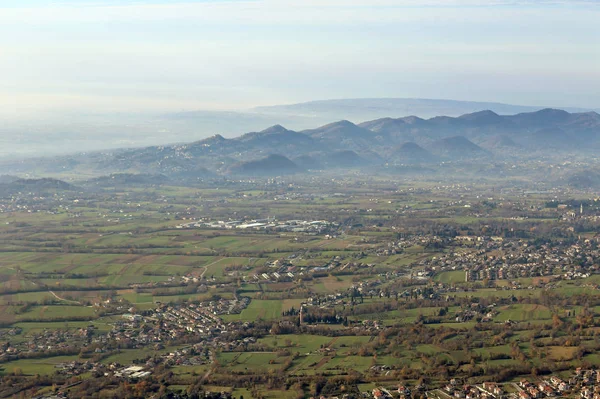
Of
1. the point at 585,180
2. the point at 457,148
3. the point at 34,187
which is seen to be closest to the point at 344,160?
the point at 457,148

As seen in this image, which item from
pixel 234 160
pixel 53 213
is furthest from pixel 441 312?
pixel 234 160

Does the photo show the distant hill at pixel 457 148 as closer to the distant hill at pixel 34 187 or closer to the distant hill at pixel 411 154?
the distant hill at pixel 411 154

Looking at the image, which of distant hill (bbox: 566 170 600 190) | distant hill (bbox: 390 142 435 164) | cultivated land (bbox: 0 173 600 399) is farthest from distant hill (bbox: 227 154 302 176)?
cultivated land (bbox: 0 173 600 399)

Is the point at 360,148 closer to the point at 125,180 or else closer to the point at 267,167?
the point at 267,167

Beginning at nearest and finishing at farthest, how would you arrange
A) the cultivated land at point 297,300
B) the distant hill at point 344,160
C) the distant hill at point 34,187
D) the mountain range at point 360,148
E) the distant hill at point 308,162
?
1. the cultivated land at point 297,300
2. the distant hill at point 34,187
3. the mountain range at point 360,148
4. the distant hill at point 308,162
5. the distant hill at point 344,160

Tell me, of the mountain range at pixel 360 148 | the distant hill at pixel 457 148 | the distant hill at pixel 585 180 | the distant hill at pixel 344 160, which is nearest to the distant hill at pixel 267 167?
the mountain range at pixel 360 148

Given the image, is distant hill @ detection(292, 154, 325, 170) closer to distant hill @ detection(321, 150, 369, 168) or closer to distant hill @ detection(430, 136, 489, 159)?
distant hill @ detection(321, 150, 369, 168)
